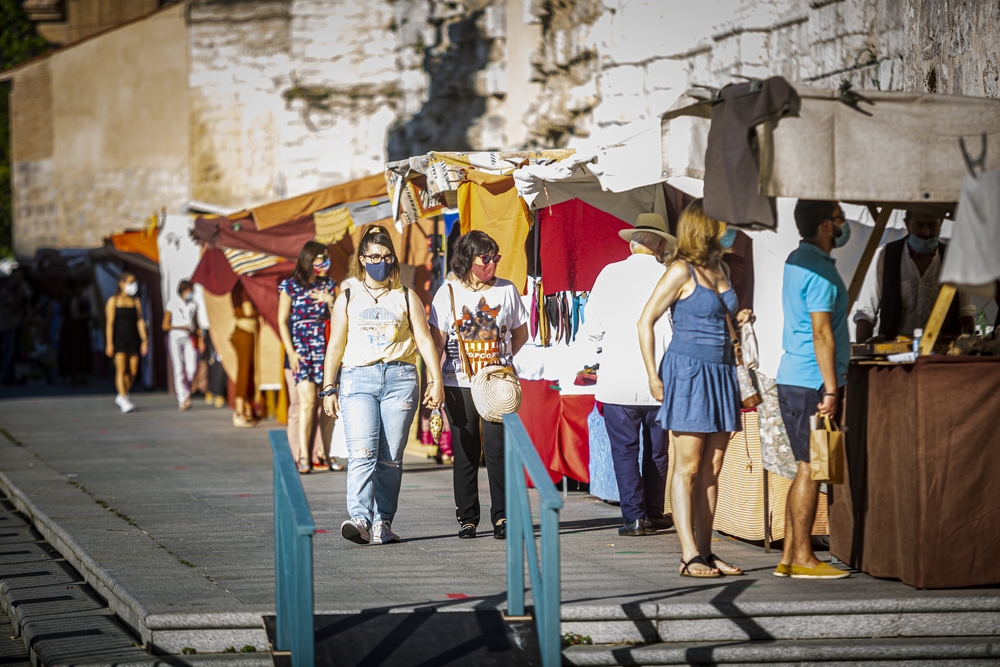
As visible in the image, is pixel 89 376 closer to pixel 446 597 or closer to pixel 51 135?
pixel 51 135

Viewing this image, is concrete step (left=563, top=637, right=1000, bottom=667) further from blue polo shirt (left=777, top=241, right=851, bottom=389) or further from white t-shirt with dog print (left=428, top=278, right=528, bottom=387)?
white t-shirt with dog print (left=428, top=278, right=528, bottom=387)

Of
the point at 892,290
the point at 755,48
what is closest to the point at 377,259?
the point at 892,290

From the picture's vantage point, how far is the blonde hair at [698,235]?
19.3 feet

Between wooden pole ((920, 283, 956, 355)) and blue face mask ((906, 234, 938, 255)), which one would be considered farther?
blue face mask ((906, 234, 938, 255))

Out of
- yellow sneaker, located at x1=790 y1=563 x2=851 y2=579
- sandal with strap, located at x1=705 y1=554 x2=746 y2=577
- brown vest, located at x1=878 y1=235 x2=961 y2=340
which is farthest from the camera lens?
brown vest, located at x1=878 y1=235 x2=961 y2=340

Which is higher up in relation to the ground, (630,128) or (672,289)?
(630,128)

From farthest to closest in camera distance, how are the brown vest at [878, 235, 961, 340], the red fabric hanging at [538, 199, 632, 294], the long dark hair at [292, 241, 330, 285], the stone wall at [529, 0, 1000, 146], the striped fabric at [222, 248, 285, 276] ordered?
the striped fabric at [222, 248, 285, 276], the long dark hair at [292, 241, 330, 285], the stone wall at [529, 0, 1000, 146], the red fabric hanging at [538, 199, 632, 294], the brown vest at [878, 235, 961, 340]

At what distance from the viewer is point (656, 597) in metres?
5.48

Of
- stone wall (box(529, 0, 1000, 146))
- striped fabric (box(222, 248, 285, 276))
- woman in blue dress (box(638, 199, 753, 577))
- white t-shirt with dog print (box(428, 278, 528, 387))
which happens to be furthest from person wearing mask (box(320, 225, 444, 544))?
striped fabric (box(222, 248, 285, 276))

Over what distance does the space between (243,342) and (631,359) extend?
833cm

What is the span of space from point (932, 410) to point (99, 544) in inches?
187

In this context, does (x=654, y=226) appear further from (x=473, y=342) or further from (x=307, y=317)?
(x=307, y=317)

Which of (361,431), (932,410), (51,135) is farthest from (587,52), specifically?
(51,135)

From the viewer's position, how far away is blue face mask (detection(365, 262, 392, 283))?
6.99 m
